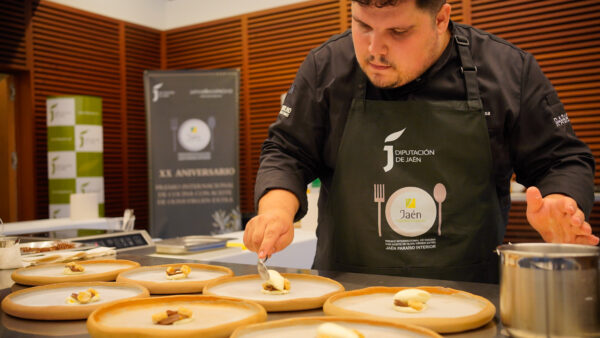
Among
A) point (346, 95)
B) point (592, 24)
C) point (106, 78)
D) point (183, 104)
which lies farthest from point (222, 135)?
point (346, 95)

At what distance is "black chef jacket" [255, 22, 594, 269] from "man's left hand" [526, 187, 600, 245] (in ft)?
1.29


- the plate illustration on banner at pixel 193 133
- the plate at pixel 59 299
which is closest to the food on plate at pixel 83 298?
the plate at pixel 59 299

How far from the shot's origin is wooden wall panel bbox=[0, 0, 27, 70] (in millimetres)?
5801

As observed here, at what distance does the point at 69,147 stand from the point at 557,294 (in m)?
5.61

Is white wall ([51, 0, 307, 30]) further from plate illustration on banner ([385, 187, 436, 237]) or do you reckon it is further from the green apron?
plate illustration on banner ([385, 187, 436, 237])

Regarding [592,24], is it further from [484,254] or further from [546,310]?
[546,310]

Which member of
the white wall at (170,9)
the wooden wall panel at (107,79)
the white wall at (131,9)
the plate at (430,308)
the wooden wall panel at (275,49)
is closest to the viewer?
the plate at (430,308)

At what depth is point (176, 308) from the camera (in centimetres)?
93

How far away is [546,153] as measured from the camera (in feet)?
5.07

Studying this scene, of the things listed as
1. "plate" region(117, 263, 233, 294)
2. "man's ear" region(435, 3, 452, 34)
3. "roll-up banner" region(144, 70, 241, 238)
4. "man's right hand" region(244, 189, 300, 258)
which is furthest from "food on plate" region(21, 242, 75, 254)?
"roll-up banner" region(144, 70, 241, 238)

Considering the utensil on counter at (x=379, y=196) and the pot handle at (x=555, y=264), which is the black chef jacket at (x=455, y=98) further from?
the pot handle at (x=555, y=264)

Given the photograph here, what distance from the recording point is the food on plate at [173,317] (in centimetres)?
83

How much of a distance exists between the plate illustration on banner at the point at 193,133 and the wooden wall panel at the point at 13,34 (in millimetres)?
1977

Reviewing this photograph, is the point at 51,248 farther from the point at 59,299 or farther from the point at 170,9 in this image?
the point at 170,9
